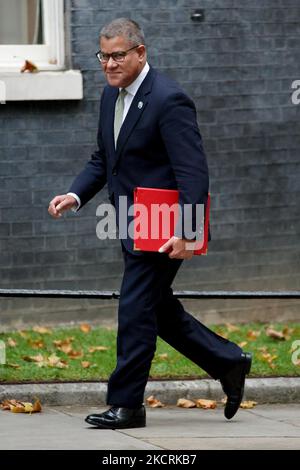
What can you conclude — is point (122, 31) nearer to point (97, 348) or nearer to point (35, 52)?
point (97, 348)

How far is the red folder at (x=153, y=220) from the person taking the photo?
7578 millimetres

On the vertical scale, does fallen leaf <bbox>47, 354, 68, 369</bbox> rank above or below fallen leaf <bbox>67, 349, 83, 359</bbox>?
above

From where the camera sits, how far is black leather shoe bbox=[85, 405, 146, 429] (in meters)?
7.68

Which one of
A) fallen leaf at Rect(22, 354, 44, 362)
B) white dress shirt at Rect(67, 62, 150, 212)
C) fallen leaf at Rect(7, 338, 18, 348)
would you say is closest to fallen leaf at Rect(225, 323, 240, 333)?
fallen leaf at Rect(7, 338, 18, 348)

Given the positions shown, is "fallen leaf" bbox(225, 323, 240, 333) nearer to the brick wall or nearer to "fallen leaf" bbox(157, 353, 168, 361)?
the brick wall

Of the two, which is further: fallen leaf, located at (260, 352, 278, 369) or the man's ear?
fallen leaf, located at (260, 352, 278, 369)

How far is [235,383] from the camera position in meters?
8.06

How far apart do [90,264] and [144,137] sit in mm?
3340

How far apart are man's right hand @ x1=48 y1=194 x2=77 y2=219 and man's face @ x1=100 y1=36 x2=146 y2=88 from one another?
26.0 inches

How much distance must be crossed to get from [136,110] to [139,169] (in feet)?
0.99

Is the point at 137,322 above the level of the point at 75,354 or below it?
above

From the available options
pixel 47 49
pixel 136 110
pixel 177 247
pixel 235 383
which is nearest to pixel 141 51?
pixel 136 110

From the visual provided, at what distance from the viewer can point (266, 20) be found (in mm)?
11094

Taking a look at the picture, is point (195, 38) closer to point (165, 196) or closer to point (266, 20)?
point (266, 20)
